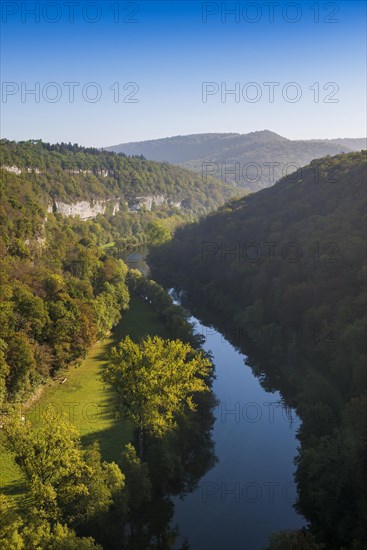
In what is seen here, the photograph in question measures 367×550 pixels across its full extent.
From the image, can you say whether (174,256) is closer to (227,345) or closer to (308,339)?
(227,345)

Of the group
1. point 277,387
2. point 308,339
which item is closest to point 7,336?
point 277,387

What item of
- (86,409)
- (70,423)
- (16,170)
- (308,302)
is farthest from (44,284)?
(16,170)

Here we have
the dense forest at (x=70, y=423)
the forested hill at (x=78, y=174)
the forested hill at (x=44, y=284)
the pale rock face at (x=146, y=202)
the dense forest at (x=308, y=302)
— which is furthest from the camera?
the pale rock face at (x=146, y=202)

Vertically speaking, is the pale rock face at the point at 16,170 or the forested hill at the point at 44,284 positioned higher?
the pale rock face at the point at 16,170

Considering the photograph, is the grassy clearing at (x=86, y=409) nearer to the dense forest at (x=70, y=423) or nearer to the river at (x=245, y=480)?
the dense forest at (x=70, y=423)

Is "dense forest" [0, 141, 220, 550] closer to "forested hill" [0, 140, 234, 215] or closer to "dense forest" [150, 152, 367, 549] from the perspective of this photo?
"dense forest" [150, 152, 367, 549]

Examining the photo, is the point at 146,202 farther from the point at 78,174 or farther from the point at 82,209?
the point at 82,209

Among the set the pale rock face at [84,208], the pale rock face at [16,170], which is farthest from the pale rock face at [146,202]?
the pale rock face at [16,170]

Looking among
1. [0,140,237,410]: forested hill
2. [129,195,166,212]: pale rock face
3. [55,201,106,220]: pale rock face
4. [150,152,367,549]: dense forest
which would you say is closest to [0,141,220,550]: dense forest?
[0,140,237,410]: forested hill
